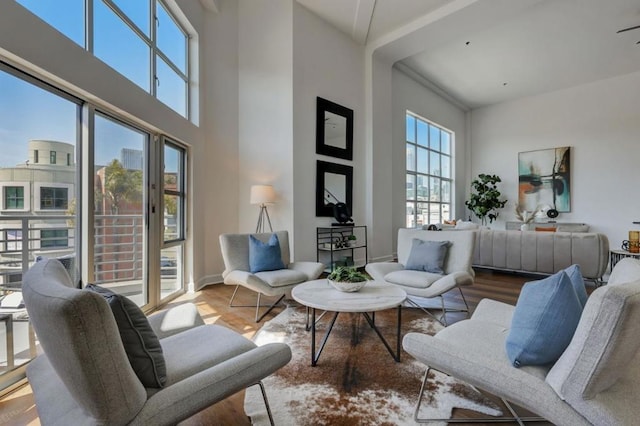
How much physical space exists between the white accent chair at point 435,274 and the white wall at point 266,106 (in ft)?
5.60

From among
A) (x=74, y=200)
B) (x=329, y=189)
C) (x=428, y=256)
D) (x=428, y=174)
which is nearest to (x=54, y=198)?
(x=74, y=200)

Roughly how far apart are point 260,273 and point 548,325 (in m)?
2.50

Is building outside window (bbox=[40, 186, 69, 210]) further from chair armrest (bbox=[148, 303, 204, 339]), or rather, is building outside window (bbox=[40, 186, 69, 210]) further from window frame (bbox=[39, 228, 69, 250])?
chair armrest (bbox=[148, 303, 204, 339])

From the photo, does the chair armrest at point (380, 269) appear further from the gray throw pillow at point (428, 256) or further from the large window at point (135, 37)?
the large window at point (135, 37)

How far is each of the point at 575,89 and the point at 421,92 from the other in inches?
146

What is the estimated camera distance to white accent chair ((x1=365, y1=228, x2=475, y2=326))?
2713mm

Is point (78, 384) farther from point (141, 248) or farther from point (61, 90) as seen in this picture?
point (141, 248)

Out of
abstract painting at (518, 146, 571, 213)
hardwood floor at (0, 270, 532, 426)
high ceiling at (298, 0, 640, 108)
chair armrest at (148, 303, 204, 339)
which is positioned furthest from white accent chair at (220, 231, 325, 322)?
abstract painting at (518, 146, 571, 213)

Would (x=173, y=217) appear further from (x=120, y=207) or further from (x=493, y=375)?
(x=493, y=375)

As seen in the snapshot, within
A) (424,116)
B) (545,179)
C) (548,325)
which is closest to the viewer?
(548,325)

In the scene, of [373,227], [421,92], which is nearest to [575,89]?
[421,92]

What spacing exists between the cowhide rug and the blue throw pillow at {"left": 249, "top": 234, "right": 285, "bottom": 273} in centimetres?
87

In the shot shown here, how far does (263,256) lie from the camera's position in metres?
3.30

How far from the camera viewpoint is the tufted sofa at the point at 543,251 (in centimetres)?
419
